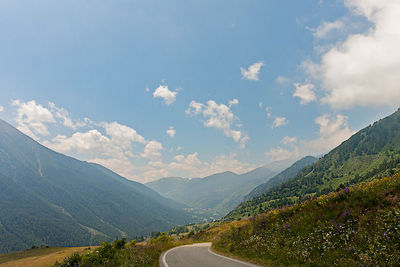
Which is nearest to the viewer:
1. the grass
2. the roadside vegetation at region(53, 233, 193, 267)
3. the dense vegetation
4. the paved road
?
the dense vegetation

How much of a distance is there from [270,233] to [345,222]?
616 centimetres

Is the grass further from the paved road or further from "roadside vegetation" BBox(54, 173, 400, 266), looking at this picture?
"roadside vegetation" BBox(54, 173, 400, 266)

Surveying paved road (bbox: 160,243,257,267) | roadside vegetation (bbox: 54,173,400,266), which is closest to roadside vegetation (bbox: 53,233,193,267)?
roadside vegetation (bbox: 54,173,400,266)

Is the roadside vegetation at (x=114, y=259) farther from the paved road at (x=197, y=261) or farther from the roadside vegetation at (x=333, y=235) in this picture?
the paved road at (x=197, y=261)

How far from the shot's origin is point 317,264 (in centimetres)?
930

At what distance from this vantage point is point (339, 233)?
10312mm

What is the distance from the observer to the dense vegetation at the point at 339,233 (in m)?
8.12

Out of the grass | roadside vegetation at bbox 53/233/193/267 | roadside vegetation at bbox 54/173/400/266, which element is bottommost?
the grass

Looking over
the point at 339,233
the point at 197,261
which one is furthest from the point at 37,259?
the point at 339,233

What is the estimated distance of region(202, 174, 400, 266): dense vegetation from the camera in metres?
8.12

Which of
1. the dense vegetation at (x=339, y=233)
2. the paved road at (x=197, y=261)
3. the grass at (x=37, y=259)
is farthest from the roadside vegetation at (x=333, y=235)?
the grass at (x=37, y=259)

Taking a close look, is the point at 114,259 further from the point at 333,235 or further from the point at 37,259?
the point at 37,259

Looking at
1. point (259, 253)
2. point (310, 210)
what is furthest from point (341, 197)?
point (259, 253)

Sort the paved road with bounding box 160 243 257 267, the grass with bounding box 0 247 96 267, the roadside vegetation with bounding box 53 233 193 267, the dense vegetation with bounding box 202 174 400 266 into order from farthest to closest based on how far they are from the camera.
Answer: the grass with bounding box 0 247 96 267
the roadside vegetation with bounding box 53 233 193 267
the paved road with bounding box 160 243 257 267
the dense vegetation with bounding box 202 174 400 266
